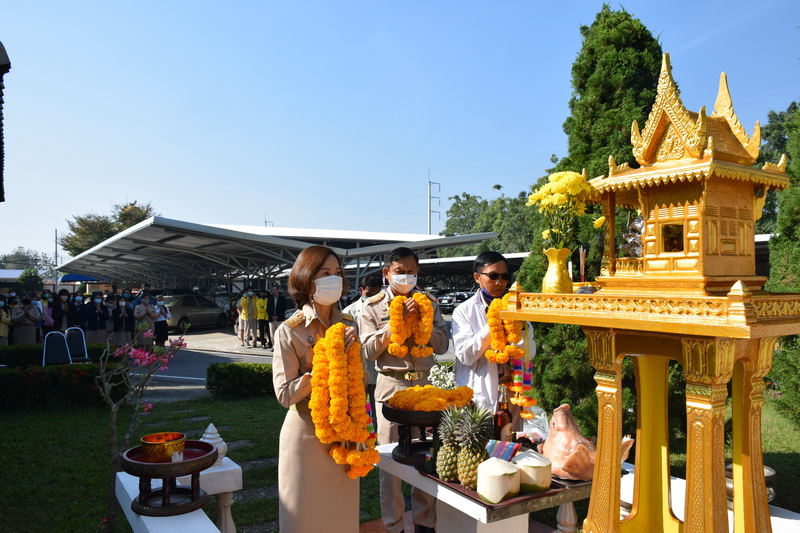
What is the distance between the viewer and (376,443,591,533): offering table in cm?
321

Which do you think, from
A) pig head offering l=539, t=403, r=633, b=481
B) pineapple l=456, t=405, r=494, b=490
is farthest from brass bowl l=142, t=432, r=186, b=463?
pig head offering l=539, t=403, r=633, b=481

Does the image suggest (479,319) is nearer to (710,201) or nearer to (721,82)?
(710,201)

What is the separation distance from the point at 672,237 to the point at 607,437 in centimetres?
123

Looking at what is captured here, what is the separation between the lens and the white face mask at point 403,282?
460cm

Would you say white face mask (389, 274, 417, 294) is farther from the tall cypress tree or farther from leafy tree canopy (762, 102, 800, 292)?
leafy tree canopy (762, 102, 800, 292)

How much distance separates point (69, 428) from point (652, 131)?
8503 millimetres

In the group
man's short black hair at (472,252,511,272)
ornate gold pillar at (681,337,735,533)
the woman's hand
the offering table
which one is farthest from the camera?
man's short black hair at (472,252,511,272)

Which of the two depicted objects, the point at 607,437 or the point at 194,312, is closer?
the point at 607,437

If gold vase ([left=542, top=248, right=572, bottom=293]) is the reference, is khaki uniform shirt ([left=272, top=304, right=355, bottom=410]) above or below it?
below

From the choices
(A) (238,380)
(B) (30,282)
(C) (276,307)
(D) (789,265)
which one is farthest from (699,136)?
(B) (30,282)

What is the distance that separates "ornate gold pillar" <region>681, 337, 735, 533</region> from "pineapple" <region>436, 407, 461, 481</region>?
1.26 meters

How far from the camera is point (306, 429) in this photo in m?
3.38

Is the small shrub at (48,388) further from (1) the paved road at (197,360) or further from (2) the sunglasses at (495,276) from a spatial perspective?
(2) the sunglasses at (495,276)

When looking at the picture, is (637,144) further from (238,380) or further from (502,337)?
(238,380)
